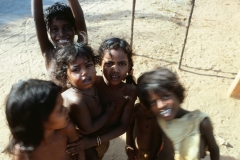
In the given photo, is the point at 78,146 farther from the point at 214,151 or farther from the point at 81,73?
the point at 214,151


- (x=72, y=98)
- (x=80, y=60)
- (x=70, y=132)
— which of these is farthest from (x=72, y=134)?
(x=80, y=60)

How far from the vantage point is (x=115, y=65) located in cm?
168

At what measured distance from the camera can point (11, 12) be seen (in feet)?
18.9

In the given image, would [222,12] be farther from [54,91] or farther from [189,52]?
[54,91]

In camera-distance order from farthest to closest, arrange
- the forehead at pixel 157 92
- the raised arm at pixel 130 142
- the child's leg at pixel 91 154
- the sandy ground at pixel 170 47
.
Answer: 1. the sandy ground at pixel 170 47
2. the raised arm at pixel 130 142
3. the child's leg at pixel 91 154
4. the forehead at pixel 157 92

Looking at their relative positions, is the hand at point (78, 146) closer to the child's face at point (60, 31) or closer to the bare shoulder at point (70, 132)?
the bare shoulder at point (70, 132)

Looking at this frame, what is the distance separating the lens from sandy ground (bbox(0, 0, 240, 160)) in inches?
118

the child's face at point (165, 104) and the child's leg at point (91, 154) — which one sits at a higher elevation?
the child's face at point (165, 104)

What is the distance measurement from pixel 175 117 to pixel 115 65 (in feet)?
1.67

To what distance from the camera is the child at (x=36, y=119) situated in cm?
130

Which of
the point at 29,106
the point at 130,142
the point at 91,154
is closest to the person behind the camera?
the point at 29,106

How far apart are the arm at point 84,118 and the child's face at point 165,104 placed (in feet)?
1.26

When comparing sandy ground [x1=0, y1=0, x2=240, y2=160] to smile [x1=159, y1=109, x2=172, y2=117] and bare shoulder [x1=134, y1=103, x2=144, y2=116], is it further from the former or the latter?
smile [x1=159, y1=109, x2=172, y2=117]

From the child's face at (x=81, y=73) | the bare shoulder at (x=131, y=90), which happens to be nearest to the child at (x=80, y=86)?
the child's face at (x=81, y=73)
